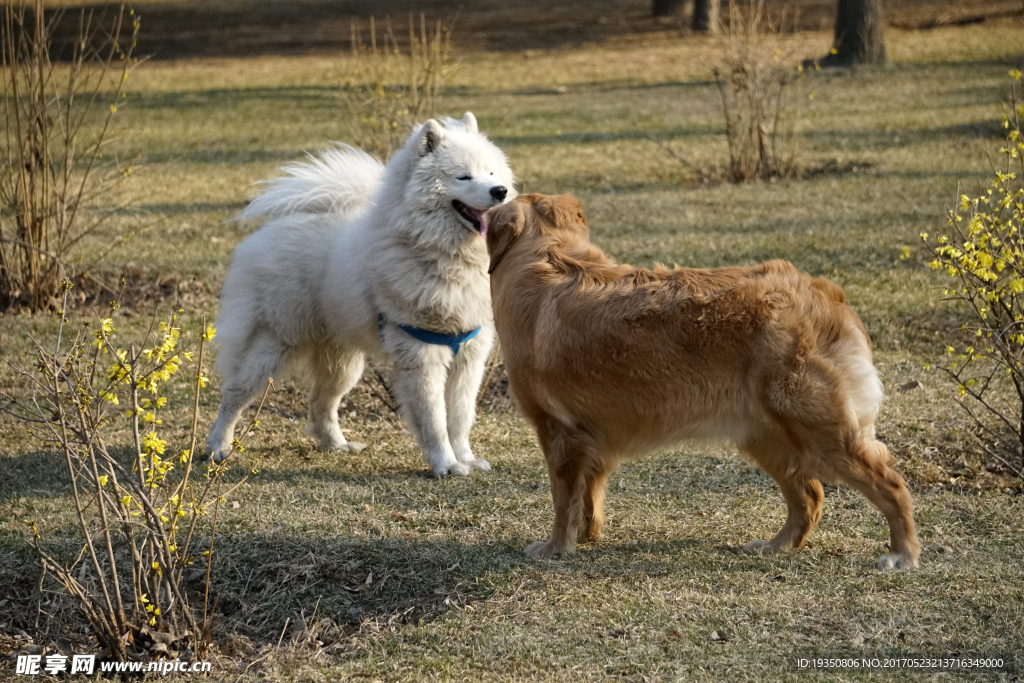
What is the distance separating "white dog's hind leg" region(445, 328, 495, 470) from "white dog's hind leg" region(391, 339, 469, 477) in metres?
0.13

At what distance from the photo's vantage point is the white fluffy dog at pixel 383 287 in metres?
5.25

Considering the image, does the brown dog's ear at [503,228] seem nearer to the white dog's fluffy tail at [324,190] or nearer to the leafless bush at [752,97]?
the white dog's fluffy tail at [324,190]

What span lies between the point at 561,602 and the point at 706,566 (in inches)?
28.2

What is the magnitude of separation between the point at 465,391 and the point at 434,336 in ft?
1.40

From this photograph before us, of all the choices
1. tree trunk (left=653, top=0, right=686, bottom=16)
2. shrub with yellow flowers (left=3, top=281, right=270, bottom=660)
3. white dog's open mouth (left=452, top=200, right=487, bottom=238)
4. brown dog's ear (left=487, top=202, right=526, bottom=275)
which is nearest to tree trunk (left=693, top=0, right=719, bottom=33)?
tree trunk (left=653, top=0, right=686, bottom=16)

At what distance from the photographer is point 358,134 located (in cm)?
1123

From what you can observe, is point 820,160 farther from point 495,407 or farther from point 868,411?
point 868,411

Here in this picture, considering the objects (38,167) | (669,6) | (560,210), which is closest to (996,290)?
(560,210)

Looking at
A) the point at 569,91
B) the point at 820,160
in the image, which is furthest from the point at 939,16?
the point at 820,160

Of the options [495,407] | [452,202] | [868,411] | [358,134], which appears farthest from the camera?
[358,134]

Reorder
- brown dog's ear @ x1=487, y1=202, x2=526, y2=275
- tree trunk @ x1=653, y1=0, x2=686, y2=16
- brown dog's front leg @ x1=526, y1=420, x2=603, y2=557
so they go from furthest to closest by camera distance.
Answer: tree trunk @ x1=653, y1=0, x2=686, y2=16
brown dog's ear @ x1=487, y1=202, x2=526, y2=275
brown dog's front leg @ x1=526, y1=420, x2=603, y2=557

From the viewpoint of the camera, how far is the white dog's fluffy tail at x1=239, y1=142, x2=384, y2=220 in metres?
5.79

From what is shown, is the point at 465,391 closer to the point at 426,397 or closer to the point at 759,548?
the point at 426,397

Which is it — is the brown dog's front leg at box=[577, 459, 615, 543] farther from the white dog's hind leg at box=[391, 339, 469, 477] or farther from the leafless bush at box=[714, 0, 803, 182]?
the leafless bush at box=[714, 0, 803, 182]
